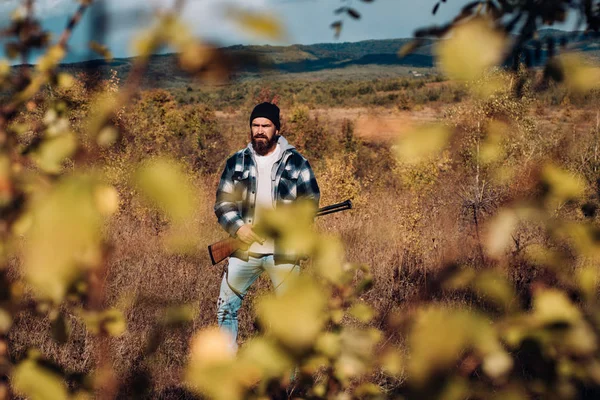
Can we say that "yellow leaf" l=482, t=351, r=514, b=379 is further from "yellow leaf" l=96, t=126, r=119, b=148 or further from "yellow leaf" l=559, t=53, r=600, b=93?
"yellow leaf" l=96, t=126, r=119, b=148

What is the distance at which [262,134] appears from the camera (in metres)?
2.36

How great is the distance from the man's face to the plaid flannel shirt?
51 millimetres

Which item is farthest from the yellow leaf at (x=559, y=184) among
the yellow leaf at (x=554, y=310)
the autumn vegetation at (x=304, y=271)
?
the yellow leaf at (x=554, y=310)

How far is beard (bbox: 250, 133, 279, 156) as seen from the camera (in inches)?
93.3

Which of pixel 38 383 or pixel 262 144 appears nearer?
pixel 38 383

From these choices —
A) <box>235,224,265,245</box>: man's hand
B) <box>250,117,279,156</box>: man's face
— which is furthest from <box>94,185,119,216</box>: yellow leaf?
<box>250,117,279,156</box>: man's face

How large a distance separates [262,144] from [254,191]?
275 millimetres

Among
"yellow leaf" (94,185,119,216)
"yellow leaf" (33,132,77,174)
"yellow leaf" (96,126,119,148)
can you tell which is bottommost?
"yellow leaf" (94,185,119,216)

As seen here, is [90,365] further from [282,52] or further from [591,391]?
[591,391]

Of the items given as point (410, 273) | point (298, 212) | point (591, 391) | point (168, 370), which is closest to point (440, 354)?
point (298, 212)

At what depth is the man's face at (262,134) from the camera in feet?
7.72

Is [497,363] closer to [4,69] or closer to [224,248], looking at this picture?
[4,69]

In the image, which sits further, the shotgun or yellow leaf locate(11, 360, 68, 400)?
the shotgun

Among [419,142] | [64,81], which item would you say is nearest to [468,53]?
[419,142]
